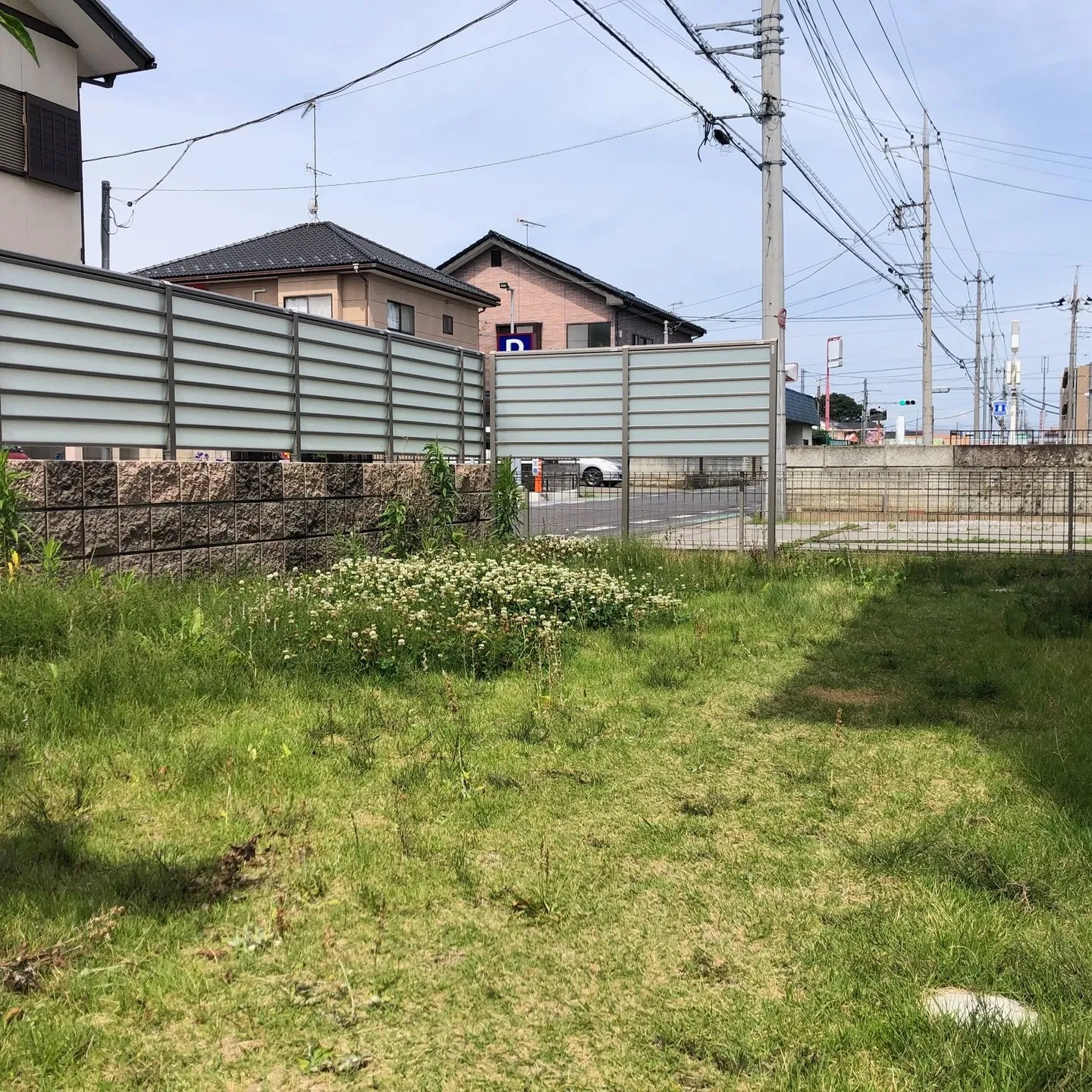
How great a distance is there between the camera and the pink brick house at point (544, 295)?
42625mm

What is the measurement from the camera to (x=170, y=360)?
777 centimetres

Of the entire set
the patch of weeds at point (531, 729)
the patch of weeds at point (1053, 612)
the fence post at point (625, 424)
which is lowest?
the patch of weeds at point (531, 729)

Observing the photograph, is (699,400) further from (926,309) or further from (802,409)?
(802,409)

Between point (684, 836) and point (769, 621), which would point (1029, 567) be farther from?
point (684, 836)

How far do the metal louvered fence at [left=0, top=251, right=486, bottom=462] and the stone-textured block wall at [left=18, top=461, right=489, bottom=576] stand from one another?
1.17 ft

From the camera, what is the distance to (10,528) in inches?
237

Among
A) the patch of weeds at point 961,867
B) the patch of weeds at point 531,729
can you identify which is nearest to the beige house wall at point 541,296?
the patch of weeds at point 531,729

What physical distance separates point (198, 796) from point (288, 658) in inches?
69.6

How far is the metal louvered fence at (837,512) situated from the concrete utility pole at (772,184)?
171 centimetres

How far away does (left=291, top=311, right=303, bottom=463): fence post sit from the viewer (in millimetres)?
9273

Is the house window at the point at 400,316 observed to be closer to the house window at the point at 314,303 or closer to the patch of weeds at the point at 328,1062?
the house window at the point at 314,303

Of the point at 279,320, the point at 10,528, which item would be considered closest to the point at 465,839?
the point at 10,528

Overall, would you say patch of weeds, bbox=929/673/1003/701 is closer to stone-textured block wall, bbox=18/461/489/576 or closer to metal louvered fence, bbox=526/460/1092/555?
stone-textured block wall, bbox=18/461/489/576

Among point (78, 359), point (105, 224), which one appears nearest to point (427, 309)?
point (105, 224)
